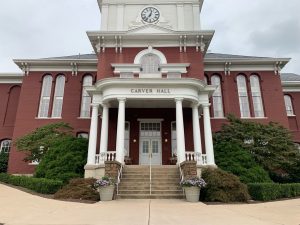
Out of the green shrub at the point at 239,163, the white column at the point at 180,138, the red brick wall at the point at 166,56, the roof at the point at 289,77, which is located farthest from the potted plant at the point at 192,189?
the roof at the point at 289,77

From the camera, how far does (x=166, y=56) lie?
21.0m

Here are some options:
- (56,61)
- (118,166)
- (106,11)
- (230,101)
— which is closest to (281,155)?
(230,101)

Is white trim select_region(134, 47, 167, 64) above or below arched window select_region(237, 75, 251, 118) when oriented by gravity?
above

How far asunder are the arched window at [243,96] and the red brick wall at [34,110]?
14.1 meters

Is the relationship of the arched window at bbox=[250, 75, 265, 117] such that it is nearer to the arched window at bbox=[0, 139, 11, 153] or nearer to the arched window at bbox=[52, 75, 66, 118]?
the arched window at bbox=[52, 75, 66, 118]

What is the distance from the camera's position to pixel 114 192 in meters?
12.2

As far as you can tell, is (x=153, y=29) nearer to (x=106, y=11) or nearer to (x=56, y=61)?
(x=106, y=11)

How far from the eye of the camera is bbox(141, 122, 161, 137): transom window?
20.5 metres

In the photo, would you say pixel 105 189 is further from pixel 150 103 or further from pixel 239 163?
pixel 239 163

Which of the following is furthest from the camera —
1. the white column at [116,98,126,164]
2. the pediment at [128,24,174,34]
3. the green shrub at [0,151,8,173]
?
the green shrub at [0,151,8,173]

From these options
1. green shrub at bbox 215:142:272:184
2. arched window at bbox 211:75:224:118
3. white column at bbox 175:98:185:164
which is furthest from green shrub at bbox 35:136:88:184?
arched window at bbox 211:75:224:118

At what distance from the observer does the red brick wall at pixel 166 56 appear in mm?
20484

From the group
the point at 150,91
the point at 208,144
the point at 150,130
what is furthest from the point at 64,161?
the point at 208,144

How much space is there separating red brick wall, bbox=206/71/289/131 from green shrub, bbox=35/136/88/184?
11722 mm
